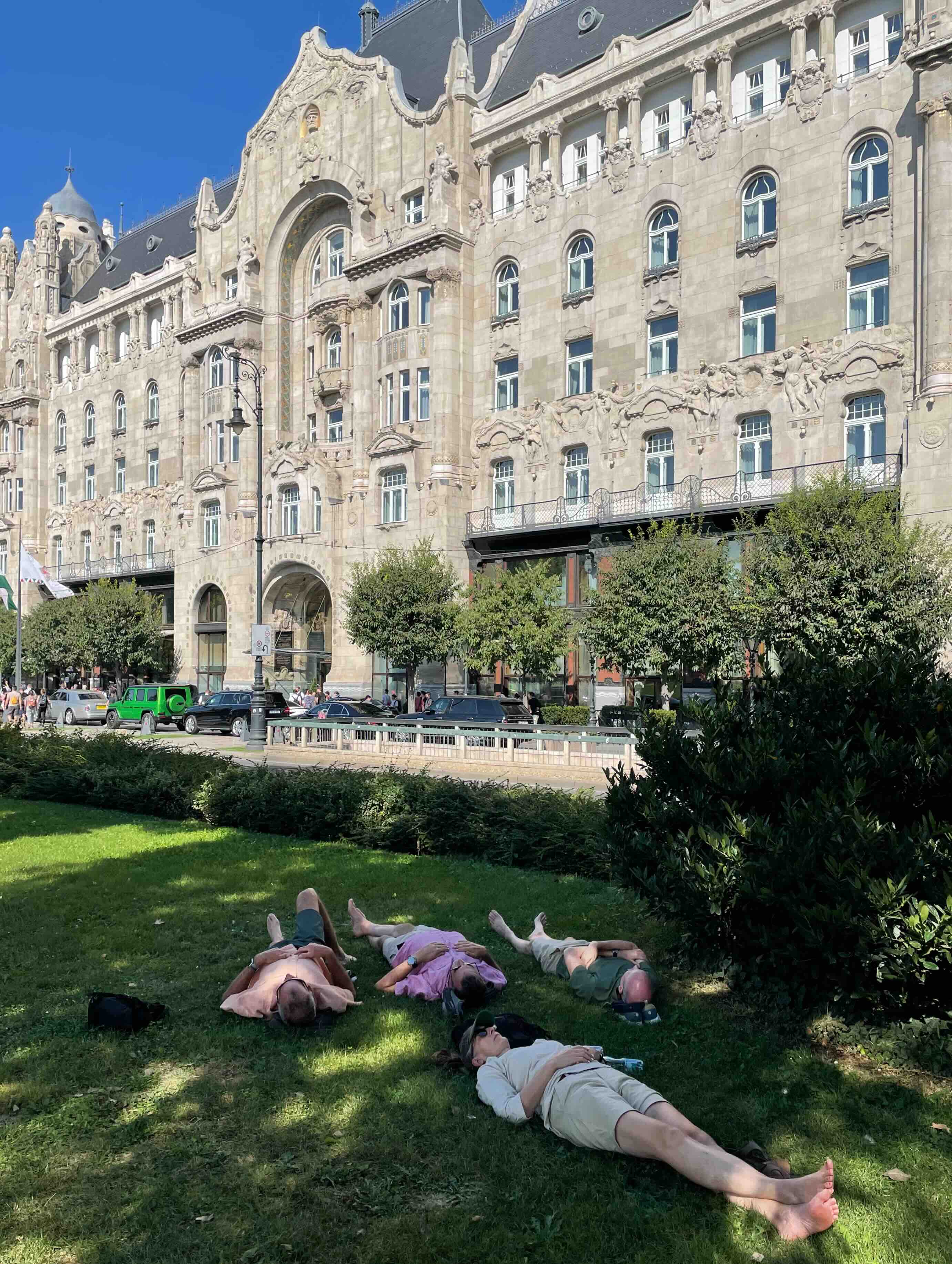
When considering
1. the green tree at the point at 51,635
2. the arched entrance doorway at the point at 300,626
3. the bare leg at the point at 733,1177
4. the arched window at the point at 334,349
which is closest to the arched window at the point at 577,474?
the arched window at the point at 334,349

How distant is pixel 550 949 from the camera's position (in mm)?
7066

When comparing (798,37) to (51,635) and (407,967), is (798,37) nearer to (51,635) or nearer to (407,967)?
(407,967)

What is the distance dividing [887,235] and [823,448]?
6.75 metres

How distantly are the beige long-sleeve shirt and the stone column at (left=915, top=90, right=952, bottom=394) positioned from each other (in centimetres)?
2887

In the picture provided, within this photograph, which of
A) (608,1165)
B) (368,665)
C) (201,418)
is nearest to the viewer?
(608,1165)

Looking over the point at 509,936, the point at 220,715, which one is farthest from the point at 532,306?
the point at 509,936

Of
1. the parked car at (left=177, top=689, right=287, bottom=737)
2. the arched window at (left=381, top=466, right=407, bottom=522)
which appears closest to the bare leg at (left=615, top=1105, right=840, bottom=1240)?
the parked car at (left=177, top=689, right=287, bottom=737)

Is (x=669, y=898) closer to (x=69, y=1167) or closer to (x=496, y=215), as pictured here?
(x=69, y=1167)

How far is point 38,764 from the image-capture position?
17531 mm

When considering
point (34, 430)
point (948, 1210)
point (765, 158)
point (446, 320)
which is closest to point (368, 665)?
point (446, 320)

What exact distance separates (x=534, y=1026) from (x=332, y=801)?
766cm

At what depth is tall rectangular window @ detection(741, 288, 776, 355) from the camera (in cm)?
3456

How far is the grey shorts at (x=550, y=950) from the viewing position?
6.92 m

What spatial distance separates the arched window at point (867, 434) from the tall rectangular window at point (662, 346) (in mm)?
7199
